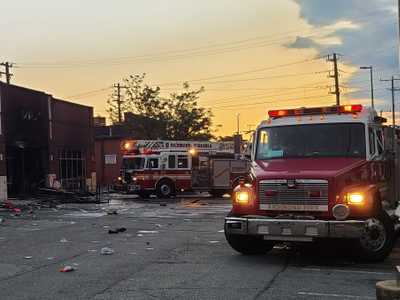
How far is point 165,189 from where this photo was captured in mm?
35500

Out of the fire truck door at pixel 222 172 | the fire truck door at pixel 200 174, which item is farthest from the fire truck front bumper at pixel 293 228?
the fire truck door at pixel 200 174

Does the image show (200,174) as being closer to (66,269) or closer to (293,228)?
(293,228)

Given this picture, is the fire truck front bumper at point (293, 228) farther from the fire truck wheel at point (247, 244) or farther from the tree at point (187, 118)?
the tree at point (187, 118)

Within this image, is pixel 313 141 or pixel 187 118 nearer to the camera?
pixel 313 141

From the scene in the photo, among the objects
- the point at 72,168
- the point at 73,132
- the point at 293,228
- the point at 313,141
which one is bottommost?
the point at 293,228

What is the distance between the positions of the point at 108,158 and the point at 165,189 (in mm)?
24912

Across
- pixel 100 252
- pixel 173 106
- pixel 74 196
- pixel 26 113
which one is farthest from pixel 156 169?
pixel 173 106

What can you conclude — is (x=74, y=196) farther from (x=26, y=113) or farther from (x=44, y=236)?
(x=44, y=236)

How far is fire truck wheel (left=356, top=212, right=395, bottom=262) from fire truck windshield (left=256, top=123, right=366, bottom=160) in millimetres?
1244

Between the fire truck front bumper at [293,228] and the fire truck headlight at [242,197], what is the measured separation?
31cm

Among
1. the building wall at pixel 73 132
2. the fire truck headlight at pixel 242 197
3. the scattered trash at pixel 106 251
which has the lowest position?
the scattered trash at pixel 106 251

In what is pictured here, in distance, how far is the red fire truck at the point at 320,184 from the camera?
10.1 m

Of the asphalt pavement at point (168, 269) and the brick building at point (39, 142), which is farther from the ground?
the brick building at point (39, 142)

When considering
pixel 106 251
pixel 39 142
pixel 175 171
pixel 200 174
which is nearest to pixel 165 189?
pixel 175 171
